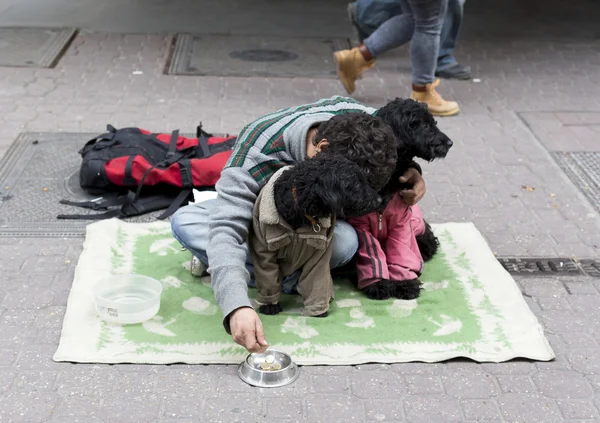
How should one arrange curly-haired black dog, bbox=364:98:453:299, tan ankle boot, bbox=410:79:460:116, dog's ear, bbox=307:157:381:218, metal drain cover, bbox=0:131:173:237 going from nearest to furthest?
1. dog's ear, bbox=307:157:381:218
2. curly-haired black dog, bbox=364:98:453:299
3. metal drain cover, bbox=0:131:173:237
4. tan ankle boot, bbox=410:79:460:116

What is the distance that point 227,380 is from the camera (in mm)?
3047

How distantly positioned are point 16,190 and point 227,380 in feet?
7.16

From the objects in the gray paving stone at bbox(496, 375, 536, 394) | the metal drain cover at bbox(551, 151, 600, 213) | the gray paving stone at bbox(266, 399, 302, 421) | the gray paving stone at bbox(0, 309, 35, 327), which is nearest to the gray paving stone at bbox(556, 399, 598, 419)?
the gray paving stone at bbox(496, 375, 536, 394)

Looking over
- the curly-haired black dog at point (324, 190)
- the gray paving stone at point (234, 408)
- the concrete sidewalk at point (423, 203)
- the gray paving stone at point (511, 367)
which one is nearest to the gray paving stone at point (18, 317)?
the concrete sidewalk at point (423, 203)

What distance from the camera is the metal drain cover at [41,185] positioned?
424 cm

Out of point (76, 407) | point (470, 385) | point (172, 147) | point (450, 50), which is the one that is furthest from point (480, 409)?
point (450, 50)

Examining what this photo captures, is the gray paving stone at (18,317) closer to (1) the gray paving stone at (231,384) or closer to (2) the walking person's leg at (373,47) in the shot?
(1) the gray paving stone at (231,384)

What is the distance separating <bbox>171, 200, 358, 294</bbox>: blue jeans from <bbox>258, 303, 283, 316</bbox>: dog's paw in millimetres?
168

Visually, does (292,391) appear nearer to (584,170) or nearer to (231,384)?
(231,384)

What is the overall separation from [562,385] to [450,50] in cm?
440

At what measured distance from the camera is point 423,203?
466cm

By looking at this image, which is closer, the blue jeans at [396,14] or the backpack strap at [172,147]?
the backpack strap at [172,147]

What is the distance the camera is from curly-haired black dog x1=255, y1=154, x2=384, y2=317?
2.79 metres

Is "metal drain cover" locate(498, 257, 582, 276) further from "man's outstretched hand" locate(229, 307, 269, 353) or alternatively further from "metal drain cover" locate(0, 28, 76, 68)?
"metal drain cover" locate(0, 28, 76, 68)
